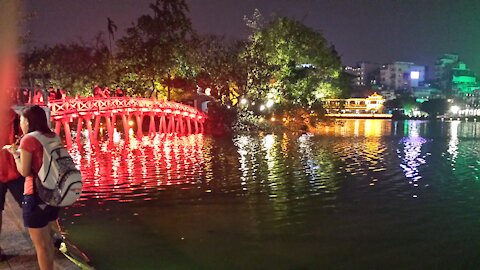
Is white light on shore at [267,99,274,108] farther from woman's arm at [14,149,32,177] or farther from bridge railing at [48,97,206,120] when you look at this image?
woman's arm at [14,149,32,177]

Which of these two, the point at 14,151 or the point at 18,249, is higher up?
the point at 14,151

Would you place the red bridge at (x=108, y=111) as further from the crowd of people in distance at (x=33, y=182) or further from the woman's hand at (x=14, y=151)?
the crowd of people in distance at (x=33, y=182)

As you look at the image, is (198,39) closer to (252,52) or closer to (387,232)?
(252,52)

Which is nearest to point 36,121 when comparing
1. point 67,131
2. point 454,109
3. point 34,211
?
point 34,211

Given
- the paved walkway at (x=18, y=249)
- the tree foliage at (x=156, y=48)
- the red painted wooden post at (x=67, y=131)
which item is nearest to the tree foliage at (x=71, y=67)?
the tree foliage at (x=156, y=48)

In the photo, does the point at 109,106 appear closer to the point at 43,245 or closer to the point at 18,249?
the point at 18,249

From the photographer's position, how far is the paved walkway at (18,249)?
5836 mm

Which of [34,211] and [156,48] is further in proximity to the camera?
[156,48]

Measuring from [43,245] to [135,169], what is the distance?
13.0 meters

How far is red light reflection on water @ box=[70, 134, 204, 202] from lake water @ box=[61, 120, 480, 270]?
2.7 inches

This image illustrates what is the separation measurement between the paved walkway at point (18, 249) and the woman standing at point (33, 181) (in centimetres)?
84

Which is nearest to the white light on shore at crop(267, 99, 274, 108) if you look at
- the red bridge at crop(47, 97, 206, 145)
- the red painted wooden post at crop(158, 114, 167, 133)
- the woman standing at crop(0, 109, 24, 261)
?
the red bridge at crop(47, 97, 206, 145)

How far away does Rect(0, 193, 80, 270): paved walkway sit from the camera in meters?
5.84

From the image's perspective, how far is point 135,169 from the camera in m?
17.9
